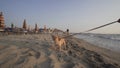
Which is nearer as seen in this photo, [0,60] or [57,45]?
[0,60]

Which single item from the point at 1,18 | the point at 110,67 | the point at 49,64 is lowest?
the point at 110,67

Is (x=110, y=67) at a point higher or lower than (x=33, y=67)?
lower

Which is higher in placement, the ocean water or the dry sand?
the dry sand

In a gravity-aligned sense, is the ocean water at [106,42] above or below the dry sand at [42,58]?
below

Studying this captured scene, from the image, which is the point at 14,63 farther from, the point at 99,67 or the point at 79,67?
the point at 99,67

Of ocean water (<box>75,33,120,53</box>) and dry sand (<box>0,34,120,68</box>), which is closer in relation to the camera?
dry sand (<box>0,34,120,68</box>)

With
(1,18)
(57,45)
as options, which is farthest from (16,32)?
(57,45)

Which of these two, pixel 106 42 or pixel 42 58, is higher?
pixel 42 58

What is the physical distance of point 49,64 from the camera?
495cm

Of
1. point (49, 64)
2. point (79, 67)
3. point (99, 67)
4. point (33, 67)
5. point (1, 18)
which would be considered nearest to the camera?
point (33, 67)

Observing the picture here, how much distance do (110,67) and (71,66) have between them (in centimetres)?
242

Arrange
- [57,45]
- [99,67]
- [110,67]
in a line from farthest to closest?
[57,45] < [110,67] < [99,67]

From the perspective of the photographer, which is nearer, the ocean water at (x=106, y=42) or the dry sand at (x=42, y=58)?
the dry sand at (x=42, y=58)

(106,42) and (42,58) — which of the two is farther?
(106,42)
